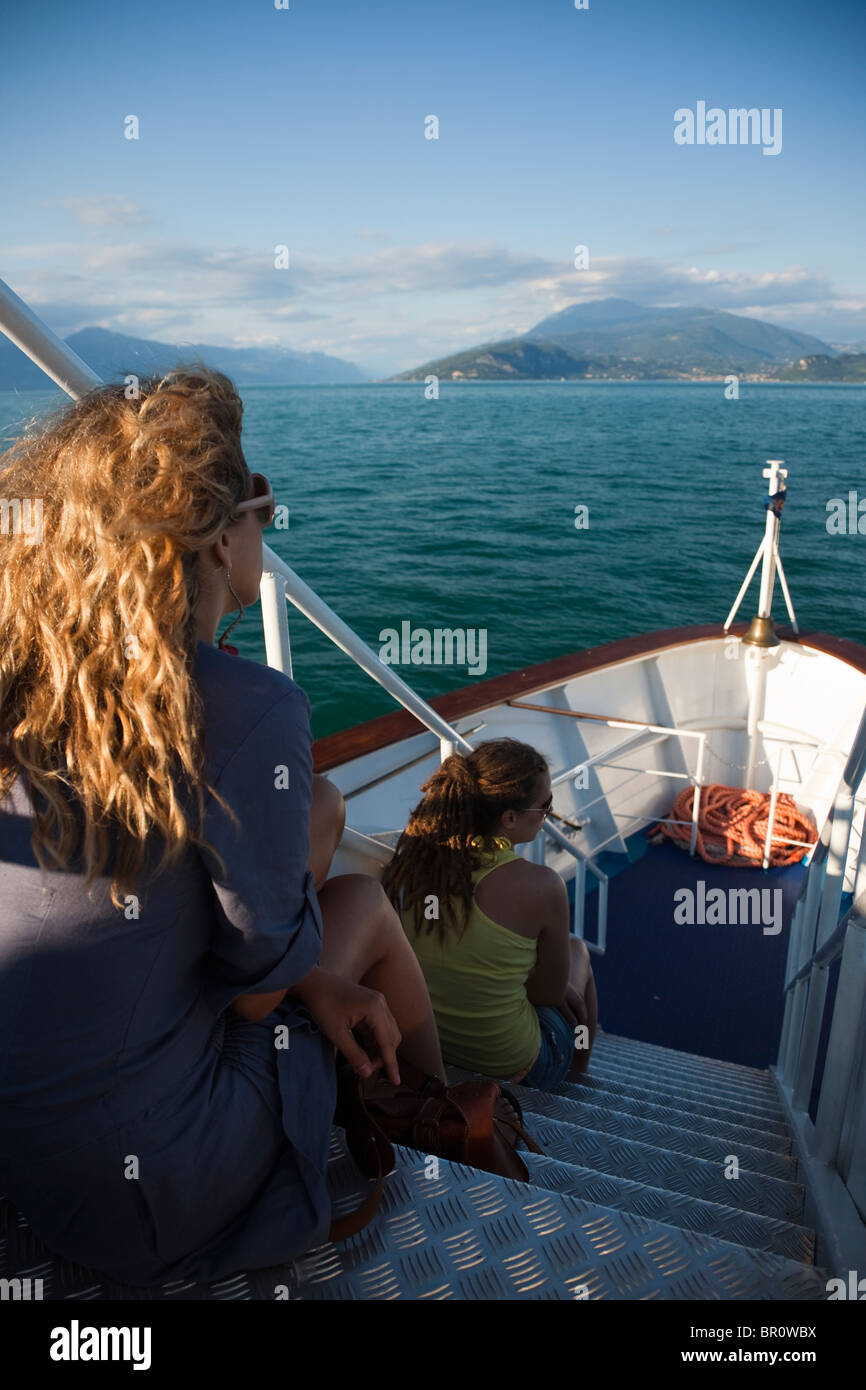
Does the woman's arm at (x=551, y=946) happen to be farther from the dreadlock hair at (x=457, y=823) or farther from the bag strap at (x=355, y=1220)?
the bag strap at (x=355, y=1220)

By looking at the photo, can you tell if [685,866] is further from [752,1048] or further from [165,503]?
[165,503]

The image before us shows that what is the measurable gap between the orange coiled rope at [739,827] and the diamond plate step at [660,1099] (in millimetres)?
2307

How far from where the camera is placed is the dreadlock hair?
1.76 metres

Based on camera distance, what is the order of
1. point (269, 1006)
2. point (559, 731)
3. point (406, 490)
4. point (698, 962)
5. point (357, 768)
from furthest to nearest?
1. point (406, 490)
2. point (559, 731)
3. point (698, 962)
4. point (357, 768)
5. point (269, 1006)

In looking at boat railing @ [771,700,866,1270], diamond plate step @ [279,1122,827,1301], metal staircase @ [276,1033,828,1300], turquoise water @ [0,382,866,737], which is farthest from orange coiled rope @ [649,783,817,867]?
turquoise water @ [0,382,866,737]

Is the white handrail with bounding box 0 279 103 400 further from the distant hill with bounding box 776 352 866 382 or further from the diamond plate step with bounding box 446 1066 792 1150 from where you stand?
the distant hill with bounding box 776 352 866 382

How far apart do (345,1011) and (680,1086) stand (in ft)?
5.53

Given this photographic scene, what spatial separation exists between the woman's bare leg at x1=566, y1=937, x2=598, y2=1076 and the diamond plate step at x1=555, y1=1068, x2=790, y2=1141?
37 millimetres

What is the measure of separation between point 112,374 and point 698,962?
3.43 m

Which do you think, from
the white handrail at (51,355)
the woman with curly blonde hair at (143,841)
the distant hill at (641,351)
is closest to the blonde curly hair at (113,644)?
the woman with curly blonde hair at (143,841)

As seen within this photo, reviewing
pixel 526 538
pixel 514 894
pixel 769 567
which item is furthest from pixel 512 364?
pixel 514 894

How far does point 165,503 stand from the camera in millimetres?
796

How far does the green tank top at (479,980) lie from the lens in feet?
5.74

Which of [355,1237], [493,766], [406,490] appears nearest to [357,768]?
[493,766]
